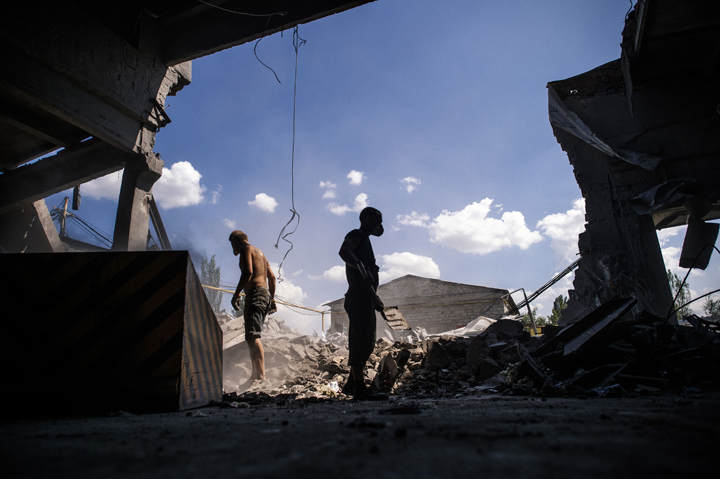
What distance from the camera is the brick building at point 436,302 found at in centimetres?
2178

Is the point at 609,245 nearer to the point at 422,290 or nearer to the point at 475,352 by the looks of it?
the point at 475,352

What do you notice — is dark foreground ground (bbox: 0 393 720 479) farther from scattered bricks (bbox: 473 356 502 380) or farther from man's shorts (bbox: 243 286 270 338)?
man's shorts (bbox: 243 286 270 338)

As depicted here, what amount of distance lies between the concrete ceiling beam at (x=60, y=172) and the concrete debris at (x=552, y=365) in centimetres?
361

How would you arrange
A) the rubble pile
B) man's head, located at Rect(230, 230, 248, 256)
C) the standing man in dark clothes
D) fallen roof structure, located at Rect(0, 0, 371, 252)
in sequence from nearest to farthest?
the rubble pile
the standing man in dark clothes
fallen roof structure, located at Rect(0, 0, 371, 252)
man's head, located at Rect(230, 230, 248, 256)

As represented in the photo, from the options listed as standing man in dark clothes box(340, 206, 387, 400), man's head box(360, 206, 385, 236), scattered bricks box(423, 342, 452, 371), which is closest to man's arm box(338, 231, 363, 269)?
standing man in dark clothes box(340, 206, 387, 400)

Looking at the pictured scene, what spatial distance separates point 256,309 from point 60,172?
11.4 feet

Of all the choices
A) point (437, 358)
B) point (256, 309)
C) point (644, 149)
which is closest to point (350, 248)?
point (256, 309)

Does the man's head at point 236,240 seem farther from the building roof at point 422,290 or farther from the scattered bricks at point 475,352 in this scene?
the building roof at point 422,290

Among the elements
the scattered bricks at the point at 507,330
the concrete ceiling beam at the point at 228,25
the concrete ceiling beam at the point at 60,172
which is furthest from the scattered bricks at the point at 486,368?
the concrete ceiling beam at the point at 60,172

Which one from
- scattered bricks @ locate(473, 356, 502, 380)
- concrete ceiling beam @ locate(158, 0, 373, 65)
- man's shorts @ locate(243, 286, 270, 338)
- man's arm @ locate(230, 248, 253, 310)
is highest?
concrete ceiling beam @ locate(158, 0, 373, 65)

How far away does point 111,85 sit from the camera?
13.9 ft

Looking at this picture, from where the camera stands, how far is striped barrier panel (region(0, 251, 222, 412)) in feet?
7.15

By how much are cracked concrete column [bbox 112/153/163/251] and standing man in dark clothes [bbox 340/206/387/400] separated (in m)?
2.96

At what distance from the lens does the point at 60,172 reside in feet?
16.4
